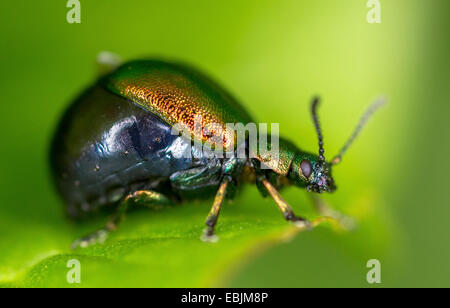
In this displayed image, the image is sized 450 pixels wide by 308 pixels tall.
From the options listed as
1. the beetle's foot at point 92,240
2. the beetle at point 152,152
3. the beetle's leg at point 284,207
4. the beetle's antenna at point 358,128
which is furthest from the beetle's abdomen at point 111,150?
the beetle's antenna at point 358,128

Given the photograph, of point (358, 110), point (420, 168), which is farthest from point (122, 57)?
point (420, 168)

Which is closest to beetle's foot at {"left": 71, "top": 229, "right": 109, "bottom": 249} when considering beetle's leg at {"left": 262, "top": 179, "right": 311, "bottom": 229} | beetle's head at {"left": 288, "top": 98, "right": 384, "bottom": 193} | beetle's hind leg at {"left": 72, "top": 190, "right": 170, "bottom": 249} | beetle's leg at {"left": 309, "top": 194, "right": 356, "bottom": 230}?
beetle's hind leg at {"left": 72, "top": 190, "right": 170, "bottom": 249}

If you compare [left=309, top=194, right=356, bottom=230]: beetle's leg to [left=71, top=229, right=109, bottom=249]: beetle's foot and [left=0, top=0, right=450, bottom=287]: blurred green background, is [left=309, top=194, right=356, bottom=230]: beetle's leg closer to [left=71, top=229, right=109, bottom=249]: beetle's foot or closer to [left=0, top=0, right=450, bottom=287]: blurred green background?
[left=0, top=0, right=450, bottom=287]: blurred green background

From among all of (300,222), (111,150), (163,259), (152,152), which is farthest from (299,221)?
(111,150)

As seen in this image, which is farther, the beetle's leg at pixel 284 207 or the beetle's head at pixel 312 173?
the beetle's head at pixel 312 173

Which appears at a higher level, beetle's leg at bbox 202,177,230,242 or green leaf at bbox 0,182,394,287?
beetle's leg at bbox 202,177,230,242

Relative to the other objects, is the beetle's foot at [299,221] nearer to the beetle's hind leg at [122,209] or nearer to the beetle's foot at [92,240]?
the beetle's hind leg at [122,209]
